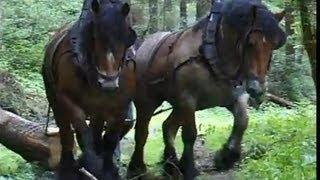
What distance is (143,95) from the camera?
16.9 feet

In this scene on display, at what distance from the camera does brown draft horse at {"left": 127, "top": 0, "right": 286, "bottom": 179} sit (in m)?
4.19

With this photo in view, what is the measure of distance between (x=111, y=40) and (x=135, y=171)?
1592mm

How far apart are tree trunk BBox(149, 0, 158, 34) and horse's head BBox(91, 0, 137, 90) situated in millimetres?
5236

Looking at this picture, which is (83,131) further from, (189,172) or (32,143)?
(32,143)

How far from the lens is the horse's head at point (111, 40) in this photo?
400 centimetres

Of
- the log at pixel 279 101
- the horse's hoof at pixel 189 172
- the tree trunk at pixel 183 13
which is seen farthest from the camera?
the tree trunk at pixel 183 13

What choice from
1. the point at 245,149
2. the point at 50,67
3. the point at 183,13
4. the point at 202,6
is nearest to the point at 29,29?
the point at 183,13

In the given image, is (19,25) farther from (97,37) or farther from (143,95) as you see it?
(97,37)

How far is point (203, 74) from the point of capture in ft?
15.5

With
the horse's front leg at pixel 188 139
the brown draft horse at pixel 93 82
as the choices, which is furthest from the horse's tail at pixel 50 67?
the horse's front leg at pixel 188 139

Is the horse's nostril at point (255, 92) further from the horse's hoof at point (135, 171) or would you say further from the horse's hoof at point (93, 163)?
the horse's hoof at point (135, 171)

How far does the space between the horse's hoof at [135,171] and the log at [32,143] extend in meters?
0.69

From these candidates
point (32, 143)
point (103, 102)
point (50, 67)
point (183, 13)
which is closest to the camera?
point (103, 102)

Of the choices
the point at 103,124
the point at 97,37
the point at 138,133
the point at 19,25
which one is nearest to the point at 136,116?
the point at 138,133
